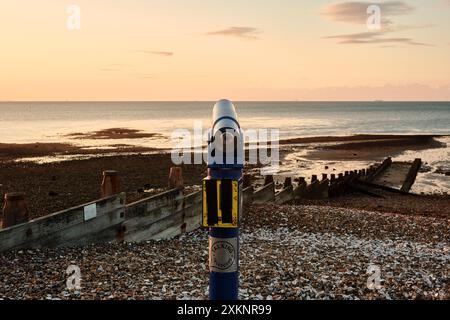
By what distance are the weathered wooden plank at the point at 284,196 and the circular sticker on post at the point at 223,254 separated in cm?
1132

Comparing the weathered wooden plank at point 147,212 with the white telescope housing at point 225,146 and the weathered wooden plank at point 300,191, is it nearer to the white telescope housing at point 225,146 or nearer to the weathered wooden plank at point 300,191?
the white telescope housing at point 225,146

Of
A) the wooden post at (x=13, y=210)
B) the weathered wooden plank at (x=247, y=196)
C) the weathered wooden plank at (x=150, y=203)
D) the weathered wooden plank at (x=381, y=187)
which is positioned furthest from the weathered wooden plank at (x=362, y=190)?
the wooden post at (x=13, y=210)

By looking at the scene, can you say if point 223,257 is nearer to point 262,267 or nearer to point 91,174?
point 262,267

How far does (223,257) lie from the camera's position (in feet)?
17.0

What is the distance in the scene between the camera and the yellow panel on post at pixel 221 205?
16.1 feet

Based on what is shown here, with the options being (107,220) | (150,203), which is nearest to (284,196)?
(150,203)

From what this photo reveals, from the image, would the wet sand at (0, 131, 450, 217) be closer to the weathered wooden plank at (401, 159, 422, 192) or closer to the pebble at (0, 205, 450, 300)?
the weathered wooden plank at (401, 159, 422, 192)

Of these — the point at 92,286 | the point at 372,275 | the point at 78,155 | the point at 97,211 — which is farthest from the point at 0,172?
A: the point at 372,275

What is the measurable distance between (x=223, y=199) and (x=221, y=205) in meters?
0.07

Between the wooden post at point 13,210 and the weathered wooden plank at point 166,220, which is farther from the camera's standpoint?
the weathered wooden plank at point 166,220

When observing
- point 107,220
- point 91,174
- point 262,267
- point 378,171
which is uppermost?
point 107,220

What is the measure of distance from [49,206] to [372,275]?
14.5 metres

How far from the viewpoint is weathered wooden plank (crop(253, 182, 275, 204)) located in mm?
14836

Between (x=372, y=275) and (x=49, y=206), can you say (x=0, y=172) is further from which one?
(x=372, y=275)
